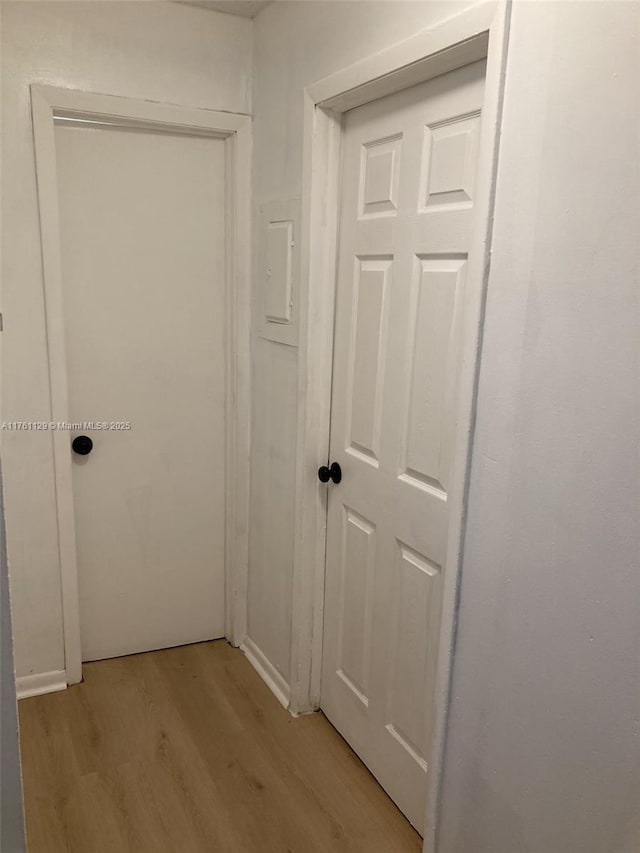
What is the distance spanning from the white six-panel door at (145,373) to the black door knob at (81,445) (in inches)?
1.0

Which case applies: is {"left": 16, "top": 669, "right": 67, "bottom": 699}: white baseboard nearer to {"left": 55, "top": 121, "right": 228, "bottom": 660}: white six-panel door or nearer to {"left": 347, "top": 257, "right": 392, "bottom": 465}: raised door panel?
{"left": 55, "top": 121, "right": 228, "bottom": 660}: white six-panel door

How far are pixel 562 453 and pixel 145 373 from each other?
5.83 feet

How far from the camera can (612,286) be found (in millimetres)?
1087

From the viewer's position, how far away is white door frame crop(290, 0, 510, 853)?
4.42ft

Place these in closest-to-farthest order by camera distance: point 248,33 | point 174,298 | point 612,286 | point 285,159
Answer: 1. point 612,286
2. point 285,159
3. point 248,33
4. point 174,298

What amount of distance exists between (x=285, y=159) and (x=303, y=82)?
0.79ft

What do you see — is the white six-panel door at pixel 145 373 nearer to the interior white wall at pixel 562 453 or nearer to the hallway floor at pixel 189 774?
the hallway floor at pixel 189 774

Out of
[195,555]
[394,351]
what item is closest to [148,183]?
[394,351]

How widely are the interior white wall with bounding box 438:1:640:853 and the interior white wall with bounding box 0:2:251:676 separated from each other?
1463mm

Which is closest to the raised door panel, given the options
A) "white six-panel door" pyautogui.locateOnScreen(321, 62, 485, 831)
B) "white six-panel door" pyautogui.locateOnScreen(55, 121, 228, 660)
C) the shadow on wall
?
"white six-panel door" pyautogui.locateOnScreen(321, 62, 485, 831)

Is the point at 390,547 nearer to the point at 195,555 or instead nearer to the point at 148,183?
the point at 195,555

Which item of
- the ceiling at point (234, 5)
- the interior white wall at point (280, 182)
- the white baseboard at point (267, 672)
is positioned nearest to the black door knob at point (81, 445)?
the interior white wall at point (280, 182)

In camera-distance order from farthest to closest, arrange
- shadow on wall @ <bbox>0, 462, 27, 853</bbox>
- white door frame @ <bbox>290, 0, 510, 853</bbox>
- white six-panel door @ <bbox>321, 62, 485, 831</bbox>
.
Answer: white six-panel door @ <bbox>321, 62, 485, 831</bbox> < white door frame @ <bbox>290, 0, 510, 853</bbox> < shadow on wall @ <bbox>0, 462, 27, 853</bbox>

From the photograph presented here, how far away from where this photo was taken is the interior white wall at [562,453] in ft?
3.55
